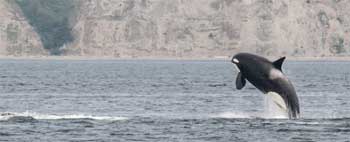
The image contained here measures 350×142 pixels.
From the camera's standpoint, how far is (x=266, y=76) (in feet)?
165

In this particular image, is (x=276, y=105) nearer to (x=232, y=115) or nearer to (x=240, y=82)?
(x=240, y=82)

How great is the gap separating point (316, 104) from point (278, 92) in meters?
20.9

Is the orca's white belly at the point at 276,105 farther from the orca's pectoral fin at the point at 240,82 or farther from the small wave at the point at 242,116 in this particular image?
the orca's pectoral fin at the point at 240,82

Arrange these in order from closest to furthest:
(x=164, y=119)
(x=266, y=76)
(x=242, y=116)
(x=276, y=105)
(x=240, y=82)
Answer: (x=240, y=82) < (x=266, y=76) < (x=276, y=105) < (x=164, y=119) < (x=242, y=116)

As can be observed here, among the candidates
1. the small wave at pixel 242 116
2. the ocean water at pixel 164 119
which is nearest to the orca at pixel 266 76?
the ocean water at pixel 164 119

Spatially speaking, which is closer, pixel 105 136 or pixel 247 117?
pixel 105 136

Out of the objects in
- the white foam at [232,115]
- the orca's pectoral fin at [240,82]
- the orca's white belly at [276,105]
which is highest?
the orca's pectoral fin at [240,82]

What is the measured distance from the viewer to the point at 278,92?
50.6 m

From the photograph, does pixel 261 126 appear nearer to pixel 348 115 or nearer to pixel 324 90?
pixel 348 115

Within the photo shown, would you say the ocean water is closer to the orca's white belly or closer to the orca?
the orca's white belly

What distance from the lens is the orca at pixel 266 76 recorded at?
4991 centimetres

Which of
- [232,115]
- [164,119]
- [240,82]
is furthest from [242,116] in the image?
[240,82]

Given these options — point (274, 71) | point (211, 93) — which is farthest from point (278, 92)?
point (211, 93)

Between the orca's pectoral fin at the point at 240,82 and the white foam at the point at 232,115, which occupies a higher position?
the orca's pectoral fin at the point at 240,82
